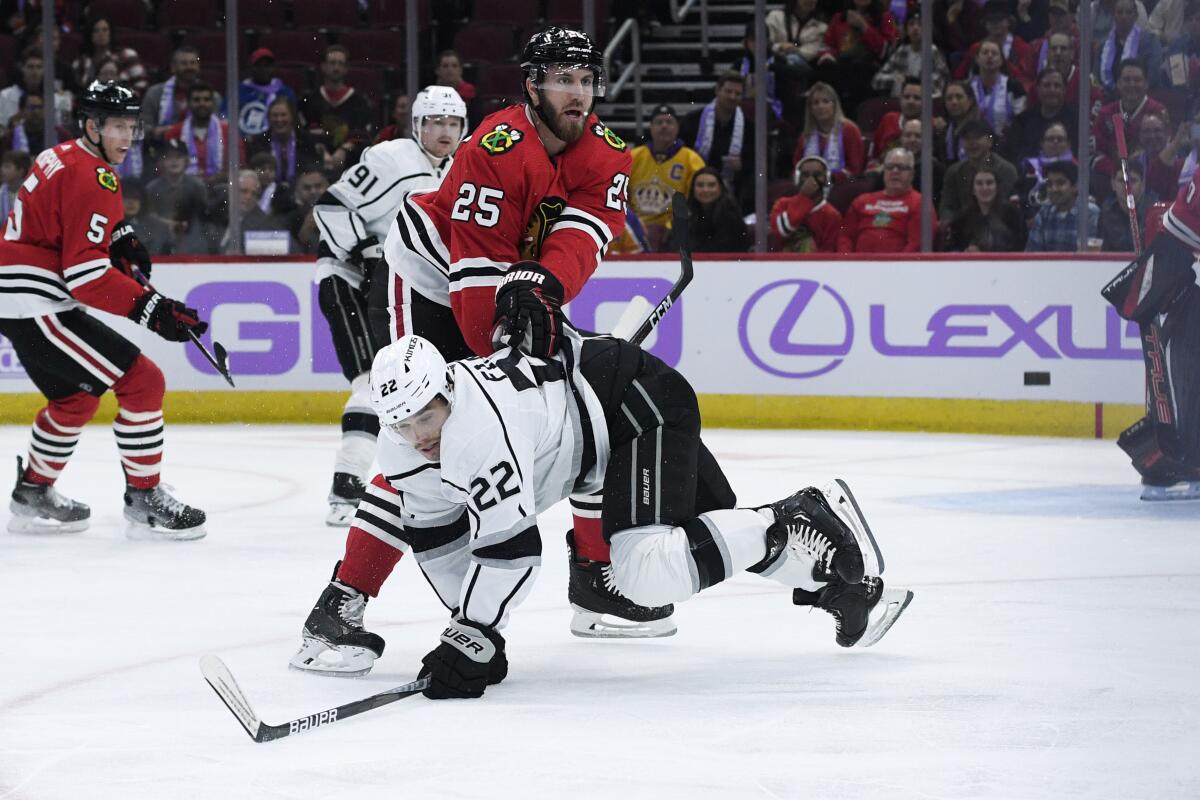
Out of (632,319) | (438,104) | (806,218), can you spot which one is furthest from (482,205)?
(806,218)

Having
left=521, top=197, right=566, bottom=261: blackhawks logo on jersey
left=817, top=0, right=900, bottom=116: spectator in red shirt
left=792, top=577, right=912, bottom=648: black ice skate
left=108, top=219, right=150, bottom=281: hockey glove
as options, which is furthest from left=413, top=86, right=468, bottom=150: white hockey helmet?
left=817, top=0, right=900, bottom=116: spectator in red shirt

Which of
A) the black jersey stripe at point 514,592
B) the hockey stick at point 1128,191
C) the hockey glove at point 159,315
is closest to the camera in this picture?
the black jersey stripe at point 514,592

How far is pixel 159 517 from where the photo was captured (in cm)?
486

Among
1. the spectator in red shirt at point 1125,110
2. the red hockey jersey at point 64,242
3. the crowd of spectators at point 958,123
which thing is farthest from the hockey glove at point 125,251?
the spectator in red shirt at point 1125,110

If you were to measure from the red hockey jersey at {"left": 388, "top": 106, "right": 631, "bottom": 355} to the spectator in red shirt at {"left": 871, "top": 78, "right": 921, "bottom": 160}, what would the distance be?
13.0 feet

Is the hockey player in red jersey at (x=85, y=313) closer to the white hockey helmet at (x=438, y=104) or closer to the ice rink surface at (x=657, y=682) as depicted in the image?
the ice rink surface at (x=657, y=682)

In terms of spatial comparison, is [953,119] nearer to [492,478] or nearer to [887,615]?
[887,615]

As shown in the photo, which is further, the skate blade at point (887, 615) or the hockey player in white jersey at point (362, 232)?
the hockey player in white jersey at point (362, 232)

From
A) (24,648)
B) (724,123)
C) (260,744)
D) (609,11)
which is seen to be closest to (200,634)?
(24,648)

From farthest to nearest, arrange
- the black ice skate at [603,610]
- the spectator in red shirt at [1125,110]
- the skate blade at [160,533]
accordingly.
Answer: the spectator in red shirt at [1125,110] → the skate blade at [160,533] → the black ice skate at [603,610]

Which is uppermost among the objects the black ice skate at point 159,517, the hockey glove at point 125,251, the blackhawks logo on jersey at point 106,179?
the blackhawks logo on jersey at point 106,179

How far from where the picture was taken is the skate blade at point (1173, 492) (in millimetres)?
5484

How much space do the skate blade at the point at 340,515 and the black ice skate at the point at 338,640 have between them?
73.8 inches

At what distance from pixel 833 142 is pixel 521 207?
4205mm
